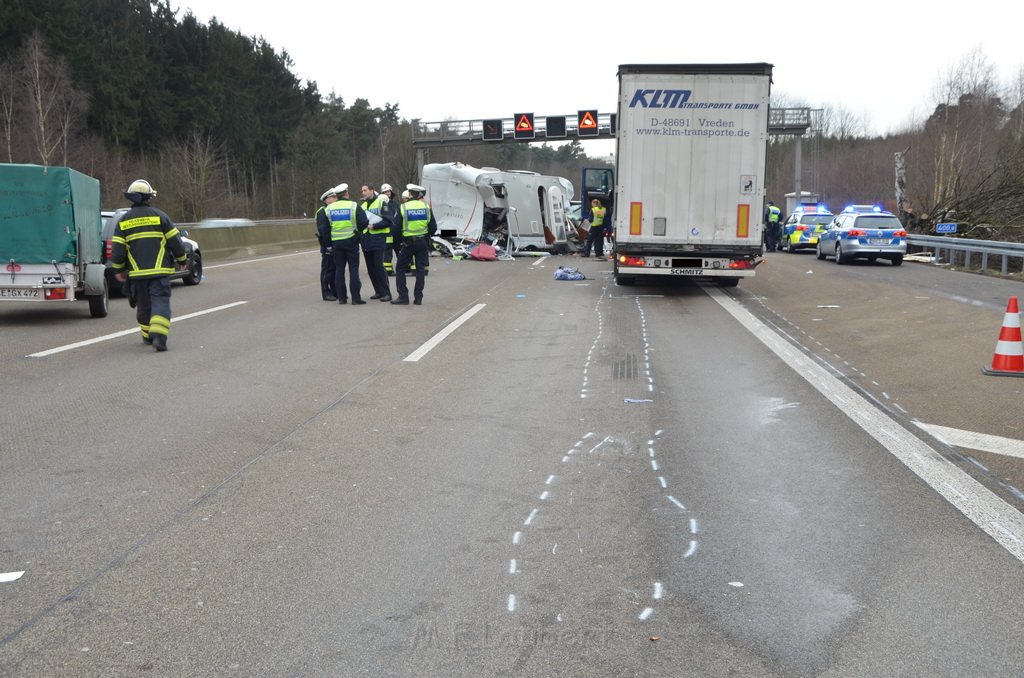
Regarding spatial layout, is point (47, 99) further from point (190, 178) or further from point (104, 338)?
point (104, 338)

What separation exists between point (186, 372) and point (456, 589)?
6.04 metres

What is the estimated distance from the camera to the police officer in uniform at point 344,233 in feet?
50.1

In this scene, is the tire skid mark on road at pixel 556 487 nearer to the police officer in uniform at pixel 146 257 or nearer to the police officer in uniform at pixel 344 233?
the police officer in uniform at pixel 146 257

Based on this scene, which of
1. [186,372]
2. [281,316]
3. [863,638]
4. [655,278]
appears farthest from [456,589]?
[655,278]

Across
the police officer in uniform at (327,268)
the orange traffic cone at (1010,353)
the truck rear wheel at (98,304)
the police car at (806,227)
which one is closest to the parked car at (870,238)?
the police car at (806,227)

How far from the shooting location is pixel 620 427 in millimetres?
7113

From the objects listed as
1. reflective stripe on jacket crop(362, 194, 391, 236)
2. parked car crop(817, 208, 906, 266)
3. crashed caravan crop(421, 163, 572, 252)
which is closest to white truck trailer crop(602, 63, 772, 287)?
reflective stripe on jacket crop(362, 194, 391, 236)

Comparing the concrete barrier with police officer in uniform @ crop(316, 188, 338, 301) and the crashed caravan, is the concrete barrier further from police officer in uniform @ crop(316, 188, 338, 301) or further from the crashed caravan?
police officer in uniform @ crop(316, 188, 338, 301)

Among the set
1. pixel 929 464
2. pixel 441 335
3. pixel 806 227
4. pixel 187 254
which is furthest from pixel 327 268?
pixel 806 227

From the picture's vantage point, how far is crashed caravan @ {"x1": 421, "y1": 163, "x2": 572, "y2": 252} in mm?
29188

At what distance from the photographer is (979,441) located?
6.70 m

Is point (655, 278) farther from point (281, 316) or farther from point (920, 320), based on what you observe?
point (281, 316)

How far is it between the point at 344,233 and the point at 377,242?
71 centimetres

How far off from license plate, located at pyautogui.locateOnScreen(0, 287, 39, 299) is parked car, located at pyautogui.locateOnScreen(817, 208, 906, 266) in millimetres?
20638
